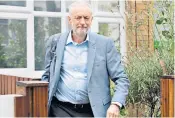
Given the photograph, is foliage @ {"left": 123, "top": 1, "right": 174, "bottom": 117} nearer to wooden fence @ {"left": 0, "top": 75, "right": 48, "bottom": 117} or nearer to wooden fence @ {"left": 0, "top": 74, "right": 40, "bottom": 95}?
wooden fence @ {"left": 0, "top": 74, "right": 40, "bottom": 95}

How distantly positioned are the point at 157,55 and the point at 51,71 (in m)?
1.62

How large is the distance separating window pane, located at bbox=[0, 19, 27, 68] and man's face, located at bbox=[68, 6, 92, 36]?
7.64 ft

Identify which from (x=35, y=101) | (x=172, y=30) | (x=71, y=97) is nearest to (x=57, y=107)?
(x=71, y=97)

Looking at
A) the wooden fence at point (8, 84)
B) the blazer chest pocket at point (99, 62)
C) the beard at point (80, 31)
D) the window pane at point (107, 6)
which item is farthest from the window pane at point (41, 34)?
the blazer chest pocket at point (99, 62)

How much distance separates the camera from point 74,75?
2.52m

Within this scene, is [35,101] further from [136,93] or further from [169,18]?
[169,18]

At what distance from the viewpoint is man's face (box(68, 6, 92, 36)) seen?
8.15ft

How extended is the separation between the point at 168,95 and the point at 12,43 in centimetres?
295

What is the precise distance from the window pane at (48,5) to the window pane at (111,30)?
0.67 metres

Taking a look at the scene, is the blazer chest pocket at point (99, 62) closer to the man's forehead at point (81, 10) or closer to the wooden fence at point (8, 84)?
the man's forehead at point (81, 10)

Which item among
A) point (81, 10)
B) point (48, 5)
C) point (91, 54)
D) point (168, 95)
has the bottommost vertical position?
point (168, 95)

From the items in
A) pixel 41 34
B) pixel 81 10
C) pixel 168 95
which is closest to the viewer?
pixel 168 95

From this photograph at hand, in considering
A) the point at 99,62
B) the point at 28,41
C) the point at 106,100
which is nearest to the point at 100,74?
the point at 99,62

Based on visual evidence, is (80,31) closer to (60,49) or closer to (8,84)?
(60,49)
